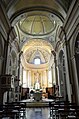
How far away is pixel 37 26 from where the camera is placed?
16.2 m

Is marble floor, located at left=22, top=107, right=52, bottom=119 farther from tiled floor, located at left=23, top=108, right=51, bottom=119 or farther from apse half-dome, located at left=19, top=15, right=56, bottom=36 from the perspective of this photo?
apse half-dome, located at left=19, top=15, right=56, bottom=36

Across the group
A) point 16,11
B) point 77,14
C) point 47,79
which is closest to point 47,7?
point 16,11

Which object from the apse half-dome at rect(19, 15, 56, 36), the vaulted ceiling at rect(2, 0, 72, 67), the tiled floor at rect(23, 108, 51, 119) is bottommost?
the tiled floor at rect(23, 108, 51, 119)

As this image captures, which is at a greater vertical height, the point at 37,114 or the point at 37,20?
the point at 37,20


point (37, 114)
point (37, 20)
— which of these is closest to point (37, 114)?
point (37, 114)

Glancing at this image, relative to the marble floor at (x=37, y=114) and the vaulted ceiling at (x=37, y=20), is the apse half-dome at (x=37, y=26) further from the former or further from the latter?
the marble floor at (x=37, y=114)

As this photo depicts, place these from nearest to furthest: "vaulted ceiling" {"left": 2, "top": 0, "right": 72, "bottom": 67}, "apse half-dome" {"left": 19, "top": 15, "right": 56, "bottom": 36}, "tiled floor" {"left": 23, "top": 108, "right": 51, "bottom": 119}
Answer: "tiled floor" {"left": 23, "top": 108, "right": 51, "bottom": 119} → "vaulted ceiling" {"left": 2, "top": 0, "right": 72, "bottom": 67} → "apse half-dome" {"left": 19, "top": 15, "right": 56, "bottom": 36}

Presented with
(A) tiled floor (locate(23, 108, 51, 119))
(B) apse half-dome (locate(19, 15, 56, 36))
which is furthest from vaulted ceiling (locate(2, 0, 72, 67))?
(A) tiled floor (locate(23, 108, 51, 119))

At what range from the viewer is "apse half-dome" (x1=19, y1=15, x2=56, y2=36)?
49.2 ft

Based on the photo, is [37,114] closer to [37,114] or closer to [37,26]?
[37,114]

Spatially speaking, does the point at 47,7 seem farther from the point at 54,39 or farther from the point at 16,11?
the point at 54,39

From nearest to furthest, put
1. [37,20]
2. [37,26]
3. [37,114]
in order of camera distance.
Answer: [37,114] < [37,20] < [37,26]

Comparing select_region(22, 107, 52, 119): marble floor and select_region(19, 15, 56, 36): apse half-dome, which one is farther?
select_region(19, 15, 56, 36): apse half-dome

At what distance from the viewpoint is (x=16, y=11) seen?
32.6 ft
